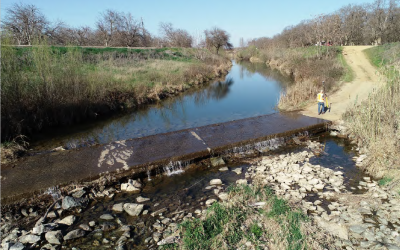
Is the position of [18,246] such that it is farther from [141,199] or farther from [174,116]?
[174,116]

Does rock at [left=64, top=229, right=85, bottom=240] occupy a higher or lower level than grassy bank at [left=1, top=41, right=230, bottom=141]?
lower

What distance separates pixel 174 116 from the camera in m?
12.5

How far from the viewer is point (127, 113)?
509 inches

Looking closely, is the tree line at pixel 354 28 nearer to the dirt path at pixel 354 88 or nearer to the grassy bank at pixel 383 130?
the dirt path at pixel 354 88

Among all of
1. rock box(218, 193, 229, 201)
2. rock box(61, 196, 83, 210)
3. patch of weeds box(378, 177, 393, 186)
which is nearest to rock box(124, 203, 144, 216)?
rock box(61, 196, 83, 210)

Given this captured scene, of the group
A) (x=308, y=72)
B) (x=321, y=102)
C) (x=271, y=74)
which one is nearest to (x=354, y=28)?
(x=271, y=74)

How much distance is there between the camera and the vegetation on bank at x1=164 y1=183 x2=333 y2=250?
3656mm

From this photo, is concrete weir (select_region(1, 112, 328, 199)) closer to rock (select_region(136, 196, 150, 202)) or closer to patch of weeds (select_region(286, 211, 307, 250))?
rock (select_region(136, 196, 150, 202))

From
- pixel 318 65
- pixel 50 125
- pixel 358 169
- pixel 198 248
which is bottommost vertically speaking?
pixel 358 169

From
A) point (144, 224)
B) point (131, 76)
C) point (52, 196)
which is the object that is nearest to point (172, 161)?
point (144, 224)

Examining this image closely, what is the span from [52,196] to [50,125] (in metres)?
5.88

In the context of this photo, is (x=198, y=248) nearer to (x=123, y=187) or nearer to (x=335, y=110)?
(x=123, y=187)

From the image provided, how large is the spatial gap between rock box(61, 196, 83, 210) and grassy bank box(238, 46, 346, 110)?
1051 centimetres

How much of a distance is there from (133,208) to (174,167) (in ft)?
6.75
